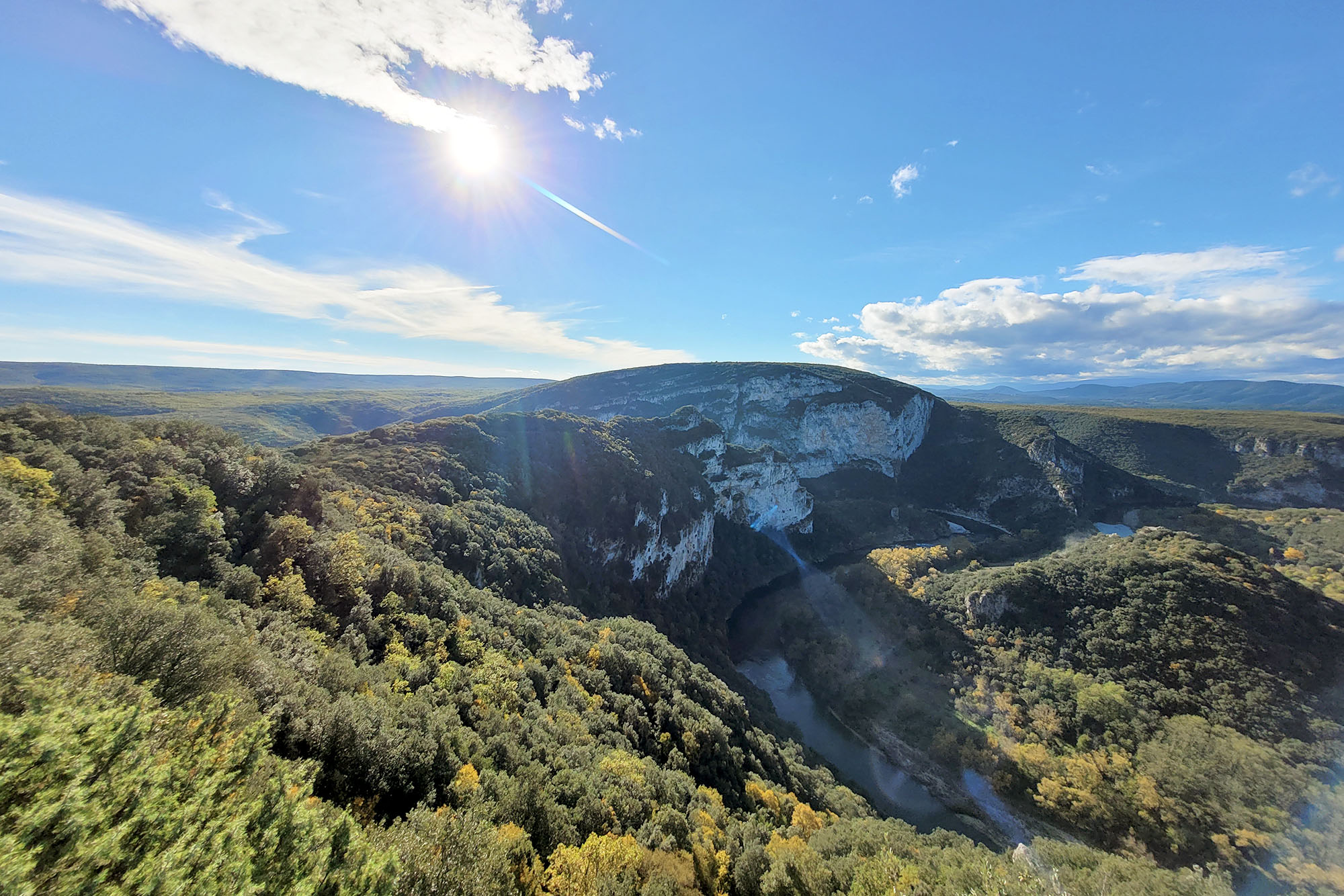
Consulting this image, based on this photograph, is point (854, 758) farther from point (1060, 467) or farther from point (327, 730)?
point (1060, 467)

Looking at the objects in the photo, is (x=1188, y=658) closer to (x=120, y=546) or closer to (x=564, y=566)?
(x=564, y=566)

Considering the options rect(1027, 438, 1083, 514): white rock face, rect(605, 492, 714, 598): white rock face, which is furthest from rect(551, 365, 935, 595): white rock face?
rect(1027, 438, 1083, 514): white rock face

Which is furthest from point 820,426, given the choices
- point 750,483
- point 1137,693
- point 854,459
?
→ point 1137,693

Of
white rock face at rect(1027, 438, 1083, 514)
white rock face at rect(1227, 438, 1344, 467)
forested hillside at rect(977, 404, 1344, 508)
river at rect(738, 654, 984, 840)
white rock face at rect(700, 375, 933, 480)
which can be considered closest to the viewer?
river at rect(738, 654, 984, 840)

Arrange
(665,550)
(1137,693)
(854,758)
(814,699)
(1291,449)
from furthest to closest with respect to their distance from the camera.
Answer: (1291,449)
(665,550)
(814,699)
(854,758)
(1137,693)

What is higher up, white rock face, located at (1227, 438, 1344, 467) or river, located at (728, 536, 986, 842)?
white rock face, located at (1227, 438, 1344, 467)

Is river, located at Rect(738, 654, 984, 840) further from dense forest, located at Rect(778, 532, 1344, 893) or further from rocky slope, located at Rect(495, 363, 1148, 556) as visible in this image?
rocky slope, located at Rect(495, 363, 1148, 556)

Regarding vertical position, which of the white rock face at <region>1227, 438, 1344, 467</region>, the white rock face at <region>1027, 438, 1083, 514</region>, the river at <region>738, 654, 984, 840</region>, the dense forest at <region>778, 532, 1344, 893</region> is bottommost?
the river at <region>738, 654, 984, 840</region>

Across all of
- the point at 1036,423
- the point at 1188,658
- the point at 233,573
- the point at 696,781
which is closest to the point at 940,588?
the point at 1188,658
